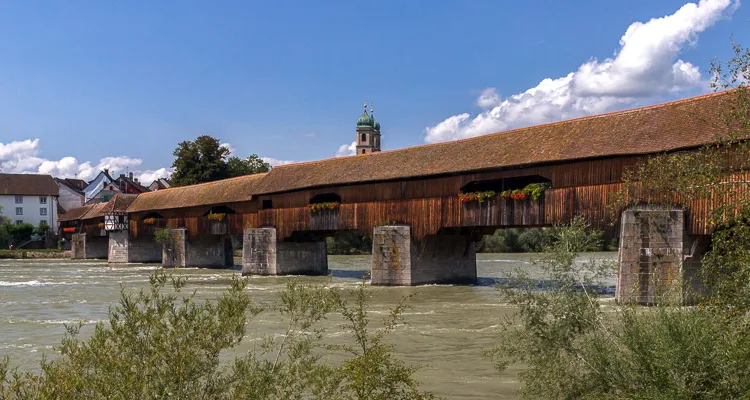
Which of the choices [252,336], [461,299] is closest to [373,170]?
[461,299]

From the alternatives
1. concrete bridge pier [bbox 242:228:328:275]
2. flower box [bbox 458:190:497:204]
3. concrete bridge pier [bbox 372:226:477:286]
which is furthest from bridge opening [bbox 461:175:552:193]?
concrete bridge pier [bbox 242:228:328:275]

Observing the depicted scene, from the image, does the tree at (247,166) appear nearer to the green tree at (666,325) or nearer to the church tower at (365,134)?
the church tower at (365,134)

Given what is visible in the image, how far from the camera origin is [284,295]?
18.4 feet

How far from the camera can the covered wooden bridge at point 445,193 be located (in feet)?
53.2

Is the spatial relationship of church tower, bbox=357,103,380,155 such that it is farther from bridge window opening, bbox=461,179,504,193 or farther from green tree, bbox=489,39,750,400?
green tree, bbox=489,39,750,400

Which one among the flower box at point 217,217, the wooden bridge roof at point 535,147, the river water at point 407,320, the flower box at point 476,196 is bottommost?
the river water at point 407,320

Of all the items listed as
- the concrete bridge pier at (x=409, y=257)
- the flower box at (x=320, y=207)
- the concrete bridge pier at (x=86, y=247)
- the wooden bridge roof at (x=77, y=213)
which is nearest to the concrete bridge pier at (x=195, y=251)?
the flower box at (x=320, y=207)

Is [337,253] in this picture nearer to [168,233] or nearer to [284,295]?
[168,233]

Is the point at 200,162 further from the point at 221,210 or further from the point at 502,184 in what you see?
the point at 502,184

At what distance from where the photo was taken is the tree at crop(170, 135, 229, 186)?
51.9 m

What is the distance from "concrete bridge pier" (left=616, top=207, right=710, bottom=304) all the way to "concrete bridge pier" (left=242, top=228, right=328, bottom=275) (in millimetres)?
15987

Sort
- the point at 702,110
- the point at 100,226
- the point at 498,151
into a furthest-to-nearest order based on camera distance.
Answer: the point at 100,226
the point at 498,151
the point at 702,110

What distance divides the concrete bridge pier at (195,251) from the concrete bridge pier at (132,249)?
6.71 meters

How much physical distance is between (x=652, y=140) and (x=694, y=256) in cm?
291
